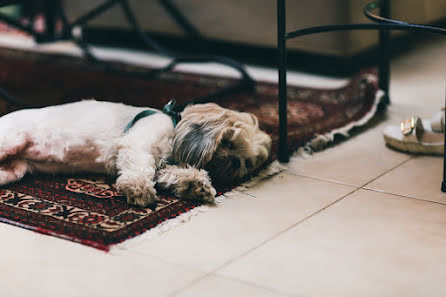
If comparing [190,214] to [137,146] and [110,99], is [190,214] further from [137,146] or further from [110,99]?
[110,99]

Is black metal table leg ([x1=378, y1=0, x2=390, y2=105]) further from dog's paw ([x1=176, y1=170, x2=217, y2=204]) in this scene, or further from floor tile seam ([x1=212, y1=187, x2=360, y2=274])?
dog's paw ([x1=176, y1=170, x2=217, y2=204])

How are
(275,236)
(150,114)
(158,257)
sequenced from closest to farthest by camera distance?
(158,257), (275,236), (150,114)

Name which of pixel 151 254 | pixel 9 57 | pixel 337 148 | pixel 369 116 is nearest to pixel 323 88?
pixel 369 116

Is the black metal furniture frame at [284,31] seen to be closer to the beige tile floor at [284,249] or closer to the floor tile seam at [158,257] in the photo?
the beige tile floor at [284,249]

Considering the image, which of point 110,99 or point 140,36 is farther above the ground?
point 140,36

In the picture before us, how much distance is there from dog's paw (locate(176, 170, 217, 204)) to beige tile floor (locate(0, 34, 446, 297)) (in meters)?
0.05

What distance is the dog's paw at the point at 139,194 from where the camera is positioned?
71.6 inches

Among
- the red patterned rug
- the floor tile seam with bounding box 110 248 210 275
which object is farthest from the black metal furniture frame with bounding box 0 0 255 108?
the floor tile seam with bounding box 110 248 210 275

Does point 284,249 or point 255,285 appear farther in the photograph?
point 284,249

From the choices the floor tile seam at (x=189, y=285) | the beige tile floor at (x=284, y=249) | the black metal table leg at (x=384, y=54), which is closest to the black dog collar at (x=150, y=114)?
the beige tile floor at (x=284, y=249)

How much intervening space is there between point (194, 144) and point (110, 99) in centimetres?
125

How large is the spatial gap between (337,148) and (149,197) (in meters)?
0.84

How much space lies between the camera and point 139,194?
1820mm

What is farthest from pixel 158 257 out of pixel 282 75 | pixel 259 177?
pixel 282 75
